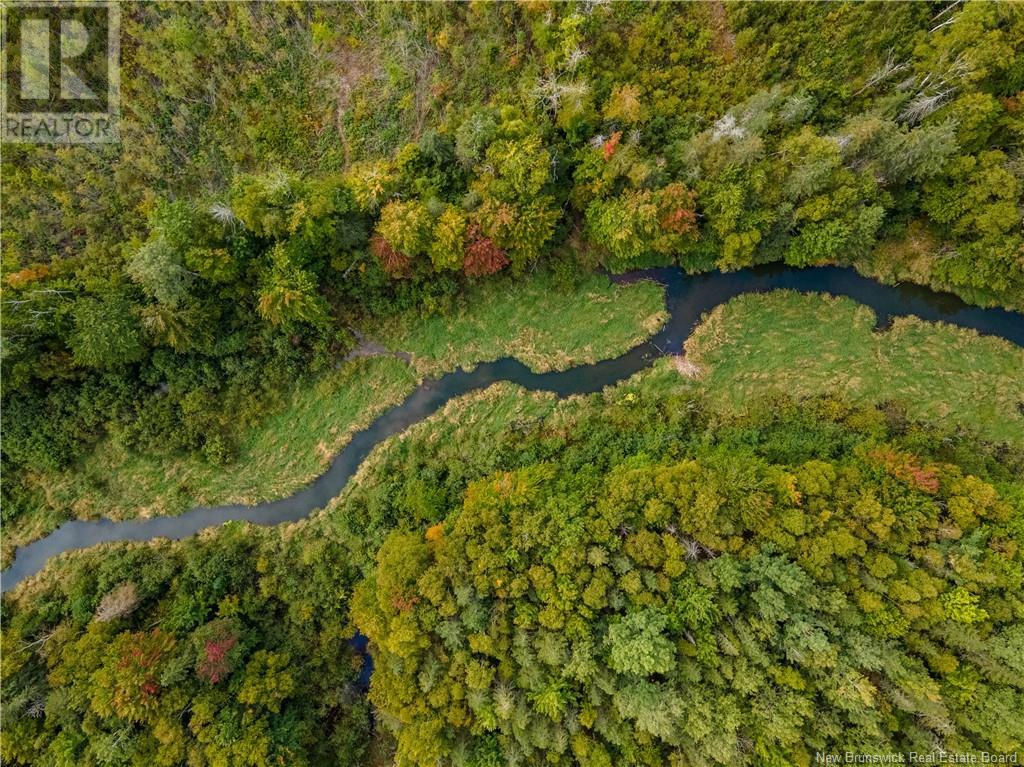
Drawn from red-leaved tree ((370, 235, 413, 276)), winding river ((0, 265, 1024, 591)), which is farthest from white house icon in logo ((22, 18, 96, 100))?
winding river ((0, 265, 1024, 591))

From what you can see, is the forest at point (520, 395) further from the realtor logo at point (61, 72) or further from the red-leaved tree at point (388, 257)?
the realtor logo at point (61, 72)

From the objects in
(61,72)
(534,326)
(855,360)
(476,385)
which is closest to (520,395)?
(476,385)

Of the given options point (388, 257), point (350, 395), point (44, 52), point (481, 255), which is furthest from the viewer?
point (350, 395)

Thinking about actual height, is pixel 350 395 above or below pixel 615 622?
above

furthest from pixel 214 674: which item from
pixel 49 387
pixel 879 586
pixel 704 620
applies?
pixel 879 586

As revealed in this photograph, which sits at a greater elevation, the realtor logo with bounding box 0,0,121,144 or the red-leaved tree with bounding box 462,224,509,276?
the realtor logo with bounding box 0,0,121,144

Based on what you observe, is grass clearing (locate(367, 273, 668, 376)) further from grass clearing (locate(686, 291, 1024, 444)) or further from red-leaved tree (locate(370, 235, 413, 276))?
grass clearing (locate(686, 291, 1024, 444))

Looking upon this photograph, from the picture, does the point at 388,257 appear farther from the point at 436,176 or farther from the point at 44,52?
the point at 44,52

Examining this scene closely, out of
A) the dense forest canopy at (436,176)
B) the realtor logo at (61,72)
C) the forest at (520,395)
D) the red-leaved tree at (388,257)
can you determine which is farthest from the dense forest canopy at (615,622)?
the realtor logo at (61,72)
